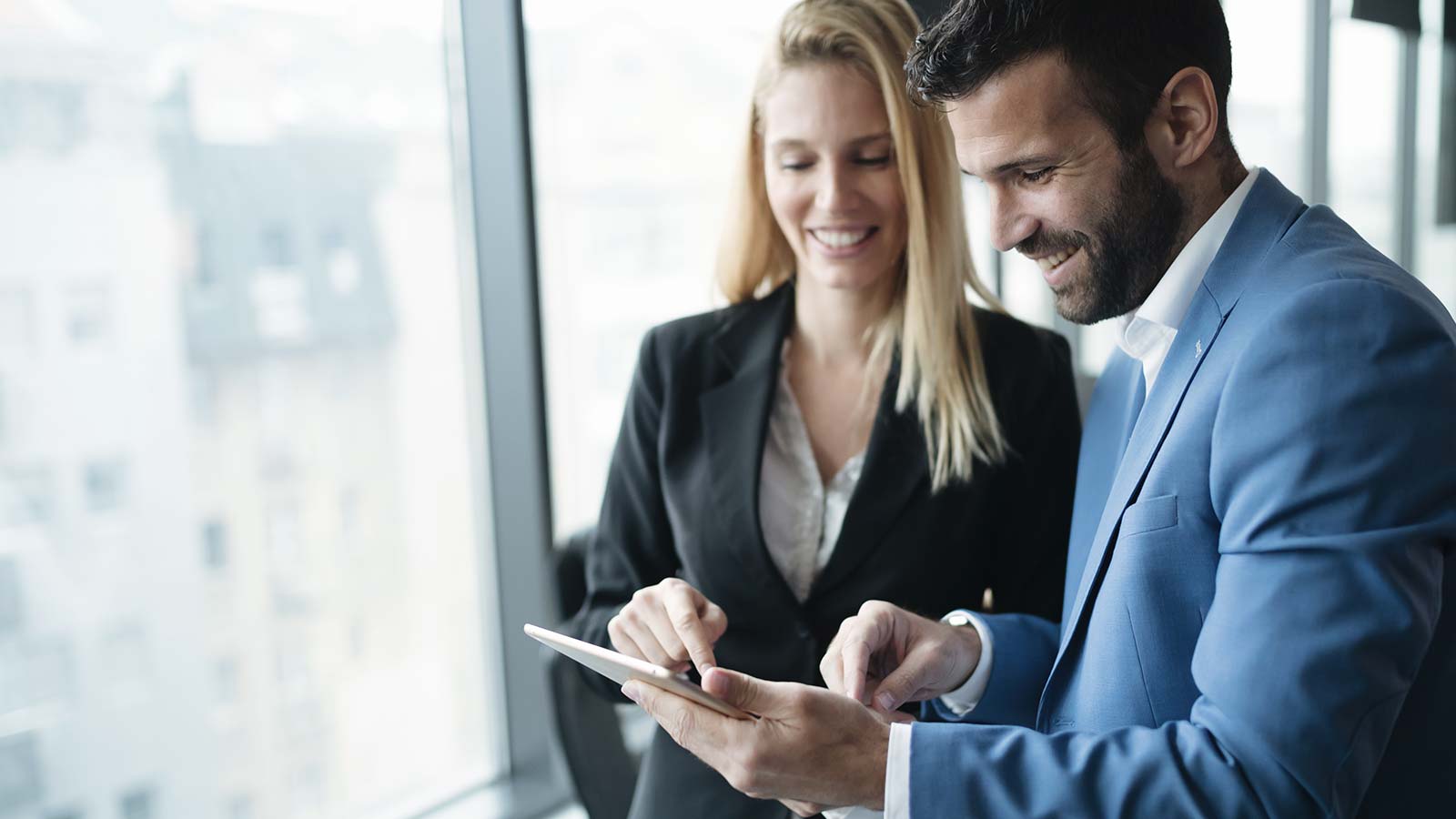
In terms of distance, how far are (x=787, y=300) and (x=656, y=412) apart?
30cm

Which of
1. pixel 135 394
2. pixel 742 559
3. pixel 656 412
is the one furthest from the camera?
pixel 135 394

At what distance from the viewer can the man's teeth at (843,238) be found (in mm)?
1749

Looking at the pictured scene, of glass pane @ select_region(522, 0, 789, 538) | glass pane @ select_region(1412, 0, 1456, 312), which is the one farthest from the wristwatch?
glass pane @ select_region(1412, 0, 1456, 312)

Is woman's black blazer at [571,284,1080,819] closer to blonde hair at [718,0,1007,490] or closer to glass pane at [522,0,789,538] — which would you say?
blonde hair at [718,0,1007,490]

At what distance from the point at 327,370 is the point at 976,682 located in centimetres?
155

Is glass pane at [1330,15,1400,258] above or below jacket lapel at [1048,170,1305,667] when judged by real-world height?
above

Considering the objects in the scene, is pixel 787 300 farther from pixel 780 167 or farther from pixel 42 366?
pixel 42 366

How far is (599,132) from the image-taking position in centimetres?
294

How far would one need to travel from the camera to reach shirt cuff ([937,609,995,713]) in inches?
60.3

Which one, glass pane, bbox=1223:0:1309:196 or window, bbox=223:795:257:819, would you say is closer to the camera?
window, bbox=223:795:257:819

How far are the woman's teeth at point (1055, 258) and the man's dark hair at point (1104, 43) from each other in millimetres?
136

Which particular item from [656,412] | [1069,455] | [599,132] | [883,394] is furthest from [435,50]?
[1069,455]

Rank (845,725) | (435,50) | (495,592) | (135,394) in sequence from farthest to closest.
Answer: (495,592) < (435,50) < (135,394) < (845,725)

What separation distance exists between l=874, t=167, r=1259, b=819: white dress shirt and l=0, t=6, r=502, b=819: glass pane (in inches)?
62.4
